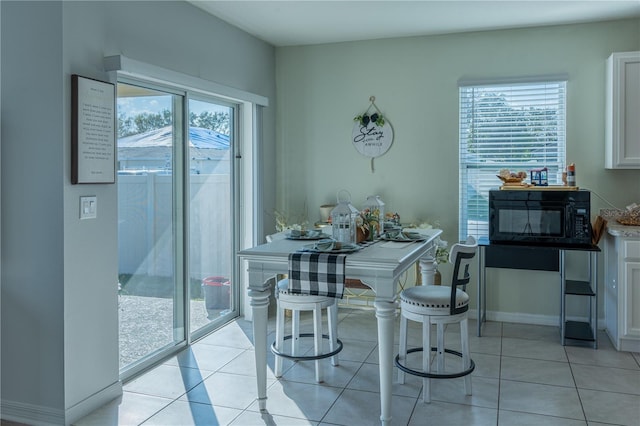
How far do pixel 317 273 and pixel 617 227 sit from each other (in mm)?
2562

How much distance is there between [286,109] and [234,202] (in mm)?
1132

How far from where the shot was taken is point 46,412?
2.68m

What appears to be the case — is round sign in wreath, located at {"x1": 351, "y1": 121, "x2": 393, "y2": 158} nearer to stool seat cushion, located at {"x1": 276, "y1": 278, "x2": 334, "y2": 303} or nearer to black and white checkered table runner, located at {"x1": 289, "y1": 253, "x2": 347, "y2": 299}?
stool seat cushion, located at {"x1": 276, "y1": 278, "x2": 334, "y2": 303}

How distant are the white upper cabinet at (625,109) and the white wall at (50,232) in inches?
137

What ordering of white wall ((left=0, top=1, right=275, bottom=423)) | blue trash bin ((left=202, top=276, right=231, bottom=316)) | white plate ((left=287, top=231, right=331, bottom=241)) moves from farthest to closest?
blue trash bin ((left=202, top=276, right=231, bottom=316))
white plate ((left=287, top=231, right=331, bottom=241))
white wall ((left=0, top=1, right=275, bottom=423))

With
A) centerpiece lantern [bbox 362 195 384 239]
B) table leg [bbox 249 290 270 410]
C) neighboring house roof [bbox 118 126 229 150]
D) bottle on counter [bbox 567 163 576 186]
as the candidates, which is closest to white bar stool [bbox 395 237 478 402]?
centerpiece lantern [bbox 362 195 384 239]

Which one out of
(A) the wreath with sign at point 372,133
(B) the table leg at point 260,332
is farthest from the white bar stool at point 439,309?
(A) the wreath with sign at point 372,133

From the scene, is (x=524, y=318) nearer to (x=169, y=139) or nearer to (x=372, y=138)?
(x=372, y=138)

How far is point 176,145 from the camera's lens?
147 inches

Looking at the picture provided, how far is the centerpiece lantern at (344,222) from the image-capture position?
268 cm

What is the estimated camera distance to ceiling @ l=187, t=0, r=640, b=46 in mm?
3764

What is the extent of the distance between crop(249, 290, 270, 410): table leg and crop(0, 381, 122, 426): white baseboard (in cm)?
90

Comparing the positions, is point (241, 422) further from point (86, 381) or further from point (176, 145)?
point (176, 145)

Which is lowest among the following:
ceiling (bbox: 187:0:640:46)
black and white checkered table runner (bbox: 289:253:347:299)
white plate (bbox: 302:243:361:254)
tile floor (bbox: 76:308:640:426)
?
tile floor (bbox: 76:308:640:426)
